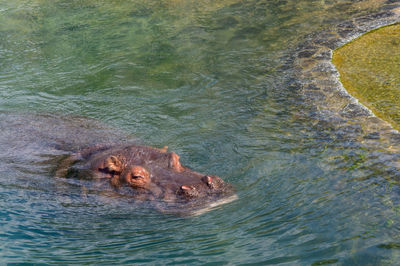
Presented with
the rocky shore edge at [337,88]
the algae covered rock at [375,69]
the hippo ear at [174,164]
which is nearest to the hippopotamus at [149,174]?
the hippo ear at [174,164]

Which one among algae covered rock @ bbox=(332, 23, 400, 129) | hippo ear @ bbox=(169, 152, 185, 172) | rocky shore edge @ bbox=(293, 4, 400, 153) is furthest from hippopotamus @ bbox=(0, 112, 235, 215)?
algae covered rock @ bbox=(332, 23, 400, 129)

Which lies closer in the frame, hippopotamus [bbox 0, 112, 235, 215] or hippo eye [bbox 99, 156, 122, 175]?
hippopotamus [bbox 0, 112, 235, 215]

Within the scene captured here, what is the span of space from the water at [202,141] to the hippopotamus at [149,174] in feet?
0.61

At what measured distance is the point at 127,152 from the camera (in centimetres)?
600

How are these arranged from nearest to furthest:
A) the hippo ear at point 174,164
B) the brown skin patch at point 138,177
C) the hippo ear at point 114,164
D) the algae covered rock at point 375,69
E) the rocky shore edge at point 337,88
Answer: the brown skin patch at point 138,177
the hippo ear at point 174,164
the hippo ear at point 114,164
the rocky shore edge at point 337,88
the algae covered rock at point 375,69

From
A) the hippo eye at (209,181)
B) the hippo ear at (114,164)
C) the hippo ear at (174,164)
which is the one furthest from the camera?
the hippo ear at (114,164)

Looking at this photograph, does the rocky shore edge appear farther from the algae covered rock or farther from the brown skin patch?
the brown skin patch

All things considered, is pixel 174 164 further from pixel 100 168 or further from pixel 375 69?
pixel 375 69

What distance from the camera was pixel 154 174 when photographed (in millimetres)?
5684

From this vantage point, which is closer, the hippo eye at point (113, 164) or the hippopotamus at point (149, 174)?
the hippopotamus at point (149, 174)

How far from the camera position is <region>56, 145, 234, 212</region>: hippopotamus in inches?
207

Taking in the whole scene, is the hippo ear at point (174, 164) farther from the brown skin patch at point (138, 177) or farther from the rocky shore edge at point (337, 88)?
the rocky shore edge at point (337, 88)

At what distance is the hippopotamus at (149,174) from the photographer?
207 inches

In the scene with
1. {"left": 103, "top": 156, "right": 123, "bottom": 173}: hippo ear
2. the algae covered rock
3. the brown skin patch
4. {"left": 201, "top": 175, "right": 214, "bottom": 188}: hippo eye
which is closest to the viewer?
{"left": 201, "top": 175, "right": 214, "bottom": 188}: hippo eye
